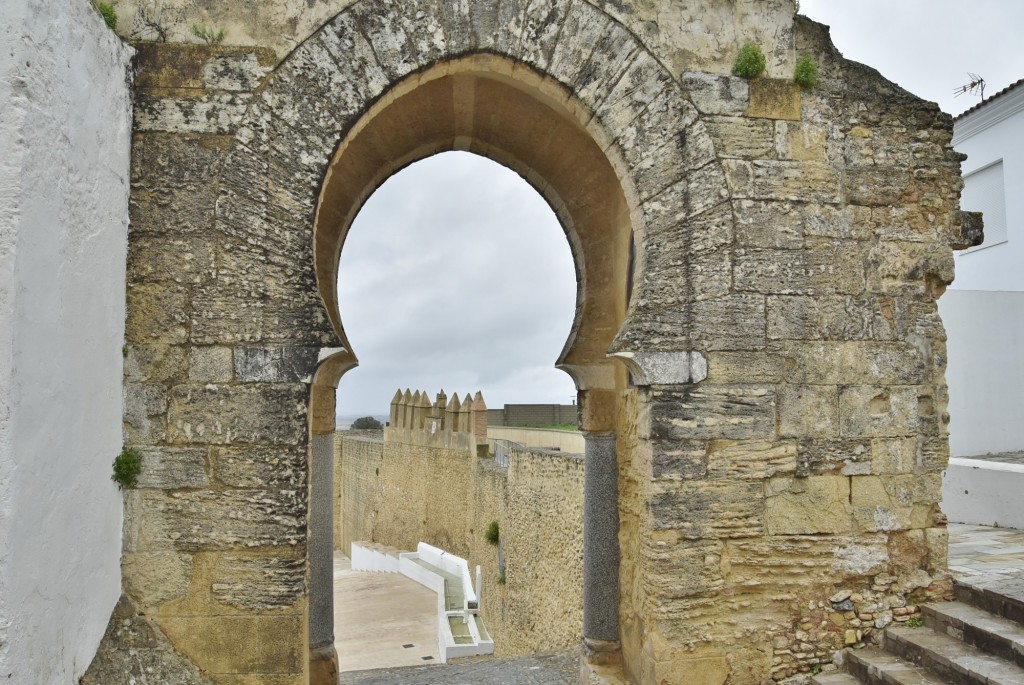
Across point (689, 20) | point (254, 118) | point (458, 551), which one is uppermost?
point (689, 20)

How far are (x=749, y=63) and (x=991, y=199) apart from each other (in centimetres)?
1222

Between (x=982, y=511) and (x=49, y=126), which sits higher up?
(x=49, y=126)

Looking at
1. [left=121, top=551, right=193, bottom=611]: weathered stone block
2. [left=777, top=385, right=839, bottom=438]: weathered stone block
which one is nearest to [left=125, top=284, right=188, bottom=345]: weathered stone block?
[left=121, top=551, right=193, bottom=611]: weathered stone block

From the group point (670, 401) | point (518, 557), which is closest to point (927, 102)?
point (670, 401)

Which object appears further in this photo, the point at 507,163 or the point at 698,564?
the point at 507,163

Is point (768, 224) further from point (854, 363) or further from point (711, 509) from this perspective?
point (711, 509)

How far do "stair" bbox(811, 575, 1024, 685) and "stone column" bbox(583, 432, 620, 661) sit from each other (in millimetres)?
1555

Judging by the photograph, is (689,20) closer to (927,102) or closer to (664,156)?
(664,156)

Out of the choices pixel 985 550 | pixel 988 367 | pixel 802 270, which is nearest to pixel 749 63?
pixel 802 270

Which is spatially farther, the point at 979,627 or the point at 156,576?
the point at 979,627

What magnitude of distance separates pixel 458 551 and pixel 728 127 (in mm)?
16021

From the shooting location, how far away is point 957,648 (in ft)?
13.6

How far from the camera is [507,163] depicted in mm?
6137

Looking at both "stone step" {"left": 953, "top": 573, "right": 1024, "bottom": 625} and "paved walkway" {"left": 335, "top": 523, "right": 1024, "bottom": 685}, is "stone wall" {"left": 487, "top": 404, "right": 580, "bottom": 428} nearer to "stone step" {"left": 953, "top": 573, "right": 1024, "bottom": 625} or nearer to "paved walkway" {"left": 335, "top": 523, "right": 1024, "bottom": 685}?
"paved walkway" {"left": 335, "top": 523, "right": 1024, "bottom": 685}
